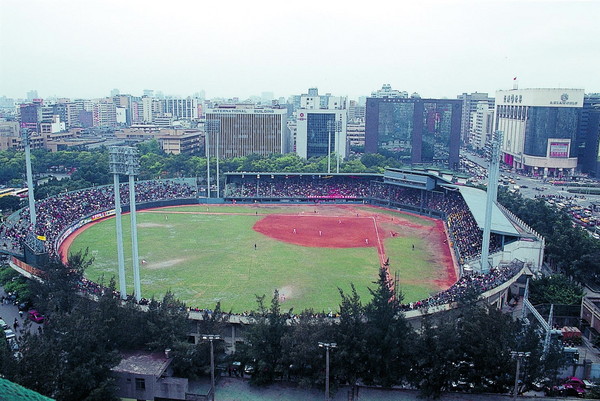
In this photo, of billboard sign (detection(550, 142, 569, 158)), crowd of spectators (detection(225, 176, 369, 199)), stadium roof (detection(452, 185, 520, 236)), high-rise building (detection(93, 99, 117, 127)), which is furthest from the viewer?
high-rise building (detection(93, 99, 117, 127))

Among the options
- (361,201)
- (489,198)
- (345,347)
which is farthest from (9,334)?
(361,201)

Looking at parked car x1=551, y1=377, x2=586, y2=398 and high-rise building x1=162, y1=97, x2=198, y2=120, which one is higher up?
high-rise building x1=162, y1=97, x2=198, y2=120

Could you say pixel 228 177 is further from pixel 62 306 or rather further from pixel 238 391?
pixel 238 391

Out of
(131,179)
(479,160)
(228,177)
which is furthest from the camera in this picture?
(479,160)

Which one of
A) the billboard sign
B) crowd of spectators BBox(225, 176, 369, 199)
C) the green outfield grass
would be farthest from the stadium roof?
the billboard sign

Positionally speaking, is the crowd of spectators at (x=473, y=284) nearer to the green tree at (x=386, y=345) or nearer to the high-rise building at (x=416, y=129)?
the green tree at (x=386, y=345)

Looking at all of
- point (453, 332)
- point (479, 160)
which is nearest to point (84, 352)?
point (453, 332)

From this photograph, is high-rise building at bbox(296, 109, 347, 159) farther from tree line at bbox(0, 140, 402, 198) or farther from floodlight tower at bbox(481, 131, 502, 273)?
floodlight tower at bbox(481, 131, 502, 273)
